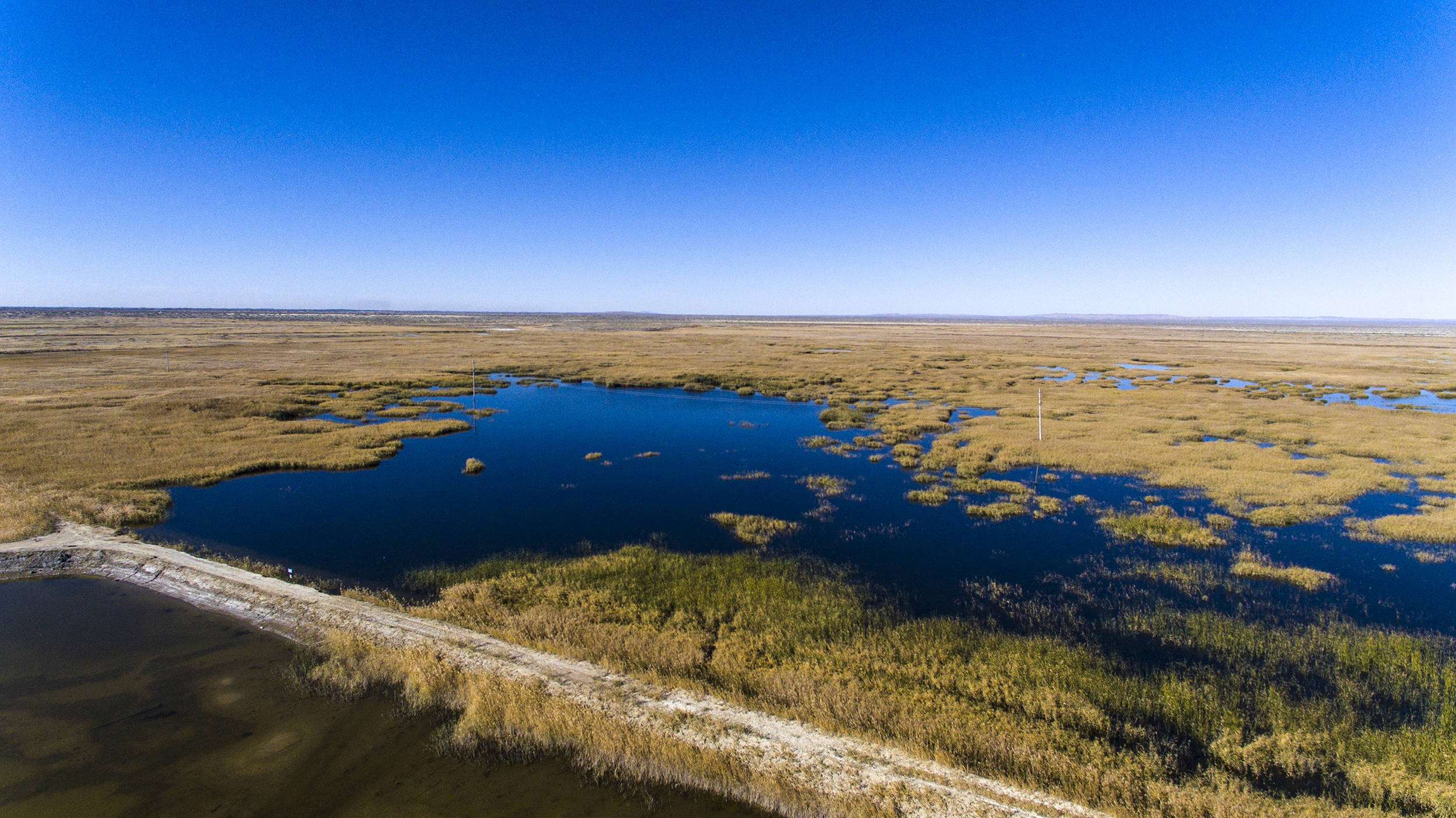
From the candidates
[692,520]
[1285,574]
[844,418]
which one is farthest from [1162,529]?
[844,418]

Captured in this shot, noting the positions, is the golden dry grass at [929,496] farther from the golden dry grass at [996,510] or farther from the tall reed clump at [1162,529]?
the tall reed clump at [1162,529]

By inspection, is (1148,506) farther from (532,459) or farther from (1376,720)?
(532,459)

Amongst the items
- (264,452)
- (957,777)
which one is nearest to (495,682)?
(957,777)

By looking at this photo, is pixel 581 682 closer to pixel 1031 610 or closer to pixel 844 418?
pixel 1031 610

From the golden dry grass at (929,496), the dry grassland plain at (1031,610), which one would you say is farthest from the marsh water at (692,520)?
the dry grassland plain at (1031,610)

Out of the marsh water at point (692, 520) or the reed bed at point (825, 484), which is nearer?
the marsh water at point (692, 520)
